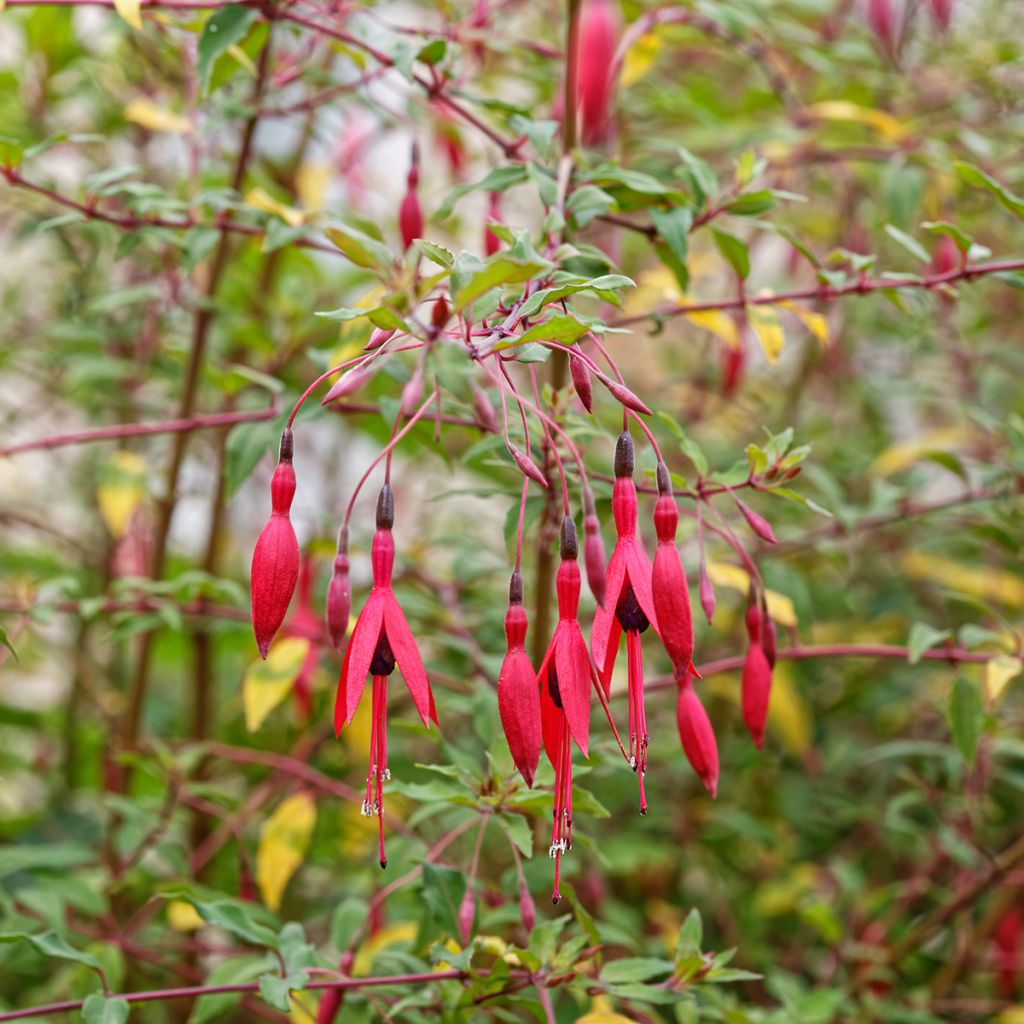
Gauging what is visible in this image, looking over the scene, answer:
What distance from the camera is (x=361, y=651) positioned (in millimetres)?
476

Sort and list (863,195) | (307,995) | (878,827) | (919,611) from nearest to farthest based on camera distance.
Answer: (307,995) → (878,827) → (919,611) → (863,195)

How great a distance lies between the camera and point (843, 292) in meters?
0.74

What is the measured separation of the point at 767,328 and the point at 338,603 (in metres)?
0.41

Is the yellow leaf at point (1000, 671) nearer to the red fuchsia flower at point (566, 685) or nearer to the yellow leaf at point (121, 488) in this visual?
the red fuchsia flower at point (566, 685)

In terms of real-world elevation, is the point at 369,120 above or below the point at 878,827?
above

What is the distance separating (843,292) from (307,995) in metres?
0.55

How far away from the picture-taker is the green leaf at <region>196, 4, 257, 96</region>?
0.71m

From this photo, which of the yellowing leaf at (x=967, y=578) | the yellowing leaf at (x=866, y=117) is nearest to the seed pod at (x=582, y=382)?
the yellowing leaf at (x=866, y=117)

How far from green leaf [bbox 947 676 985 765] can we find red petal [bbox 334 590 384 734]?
1.54ft

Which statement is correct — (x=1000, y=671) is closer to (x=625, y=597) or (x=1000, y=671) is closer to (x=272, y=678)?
(x=625, y=597)

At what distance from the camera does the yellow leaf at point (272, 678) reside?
33.6 inches

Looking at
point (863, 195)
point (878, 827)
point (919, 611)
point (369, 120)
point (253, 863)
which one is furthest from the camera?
point (369, 120)

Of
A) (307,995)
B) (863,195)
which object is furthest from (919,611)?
(307,995)

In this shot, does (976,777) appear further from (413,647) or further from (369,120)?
(369,120)
